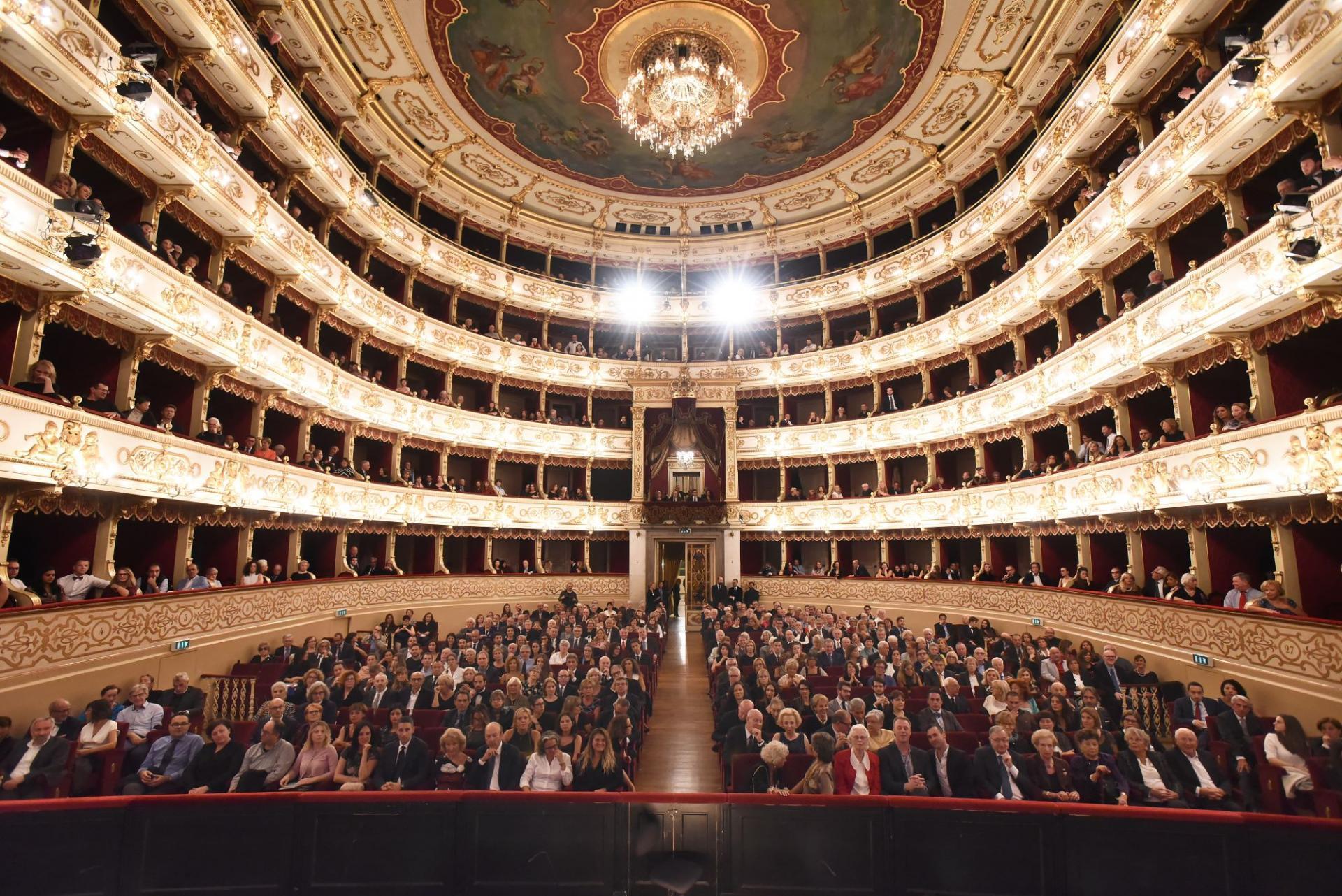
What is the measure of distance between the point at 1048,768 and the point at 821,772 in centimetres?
193

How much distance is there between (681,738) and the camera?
9070mm

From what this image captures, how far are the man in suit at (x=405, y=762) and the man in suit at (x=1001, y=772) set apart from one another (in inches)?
154

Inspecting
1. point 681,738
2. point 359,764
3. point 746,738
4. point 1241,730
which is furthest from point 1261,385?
point 359,764

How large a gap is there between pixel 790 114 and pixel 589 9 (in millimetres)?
6539

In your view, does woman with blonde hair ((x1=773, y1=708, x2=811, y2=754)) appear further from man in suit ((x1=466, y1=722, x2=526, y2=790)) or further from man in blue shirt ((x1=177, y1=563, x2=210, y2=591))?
man in blue shirt ((x1=177, y1=563, x2=210, y2=591))

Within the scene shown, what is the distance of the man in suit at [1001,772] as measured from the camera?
5215 mm

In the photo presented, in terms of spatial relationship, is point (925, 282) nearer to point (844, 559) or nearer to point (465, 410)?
point (844, 559)

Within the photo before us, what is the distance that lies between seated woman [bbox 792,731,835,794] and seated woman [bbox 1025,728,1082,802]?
5.43 feet

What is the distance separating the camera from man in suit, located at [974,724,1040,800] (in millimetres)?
5215

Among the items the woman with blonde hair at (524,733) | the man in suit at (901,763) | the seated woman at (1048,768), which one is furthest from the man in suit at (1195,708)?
the woman with blonde hair at (524,733)

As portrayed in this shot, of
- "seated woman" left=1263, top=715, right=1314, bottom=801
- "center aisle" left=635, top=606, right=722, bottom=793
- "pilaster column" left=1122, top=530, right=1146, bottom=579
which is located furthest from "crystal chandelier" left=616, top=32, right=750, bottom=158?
"seated woman" left=1263, top=715, right=1314, bottom=801

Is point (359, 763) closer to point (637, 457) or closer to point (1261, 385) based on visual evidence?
point (1261, 385)

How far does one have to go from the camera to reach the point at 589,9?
14.8 meters

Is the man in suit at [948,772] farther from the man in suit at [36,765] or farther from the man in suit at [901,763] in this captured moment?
the man in suit at [36,765]
